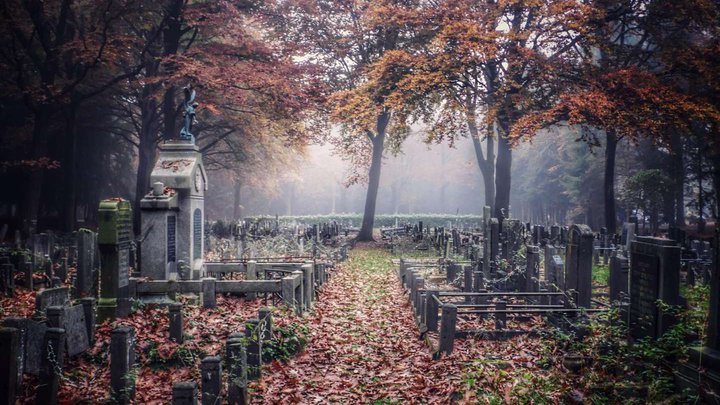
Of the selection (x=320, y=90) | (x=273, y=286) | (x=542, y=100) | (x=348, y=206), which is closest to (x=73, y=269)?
(x=273, y=286)

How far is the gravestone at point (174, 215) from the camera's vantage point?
10078 millimetres

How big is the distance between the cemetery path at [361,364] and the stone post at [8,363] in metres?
2.43

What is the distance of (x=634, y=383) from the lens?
5008mm

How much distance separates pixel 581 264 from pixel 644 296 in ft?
8.64

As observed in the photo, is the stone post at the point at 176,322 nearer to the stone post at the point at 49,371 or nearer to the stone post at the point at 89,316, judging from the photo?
the stone post at the point at 89,316

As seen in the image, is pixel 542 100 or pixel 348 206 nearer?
pixel 542 100

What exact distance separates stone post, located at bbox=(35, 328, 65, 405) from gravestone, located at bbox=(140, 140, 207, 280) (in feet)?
16.3

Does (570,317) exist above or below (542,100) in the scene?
below

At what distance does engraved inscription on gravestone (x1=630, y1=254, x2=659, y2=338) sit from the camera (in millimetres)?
6223

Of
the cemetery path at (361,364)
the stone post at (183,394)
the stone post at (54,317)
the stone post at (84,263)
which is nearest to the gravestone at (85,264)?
the stone post at (84,263)

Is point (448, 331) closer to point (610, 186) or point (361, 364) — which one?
point (361, 364)

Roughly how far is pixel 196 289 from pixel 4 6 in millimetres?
14024

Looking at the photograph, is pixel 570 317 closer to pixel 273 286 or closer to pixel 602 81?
pixel 273 286

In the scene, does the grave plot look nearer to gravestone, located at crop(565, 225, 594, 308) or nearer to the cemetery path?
the cemetery path
